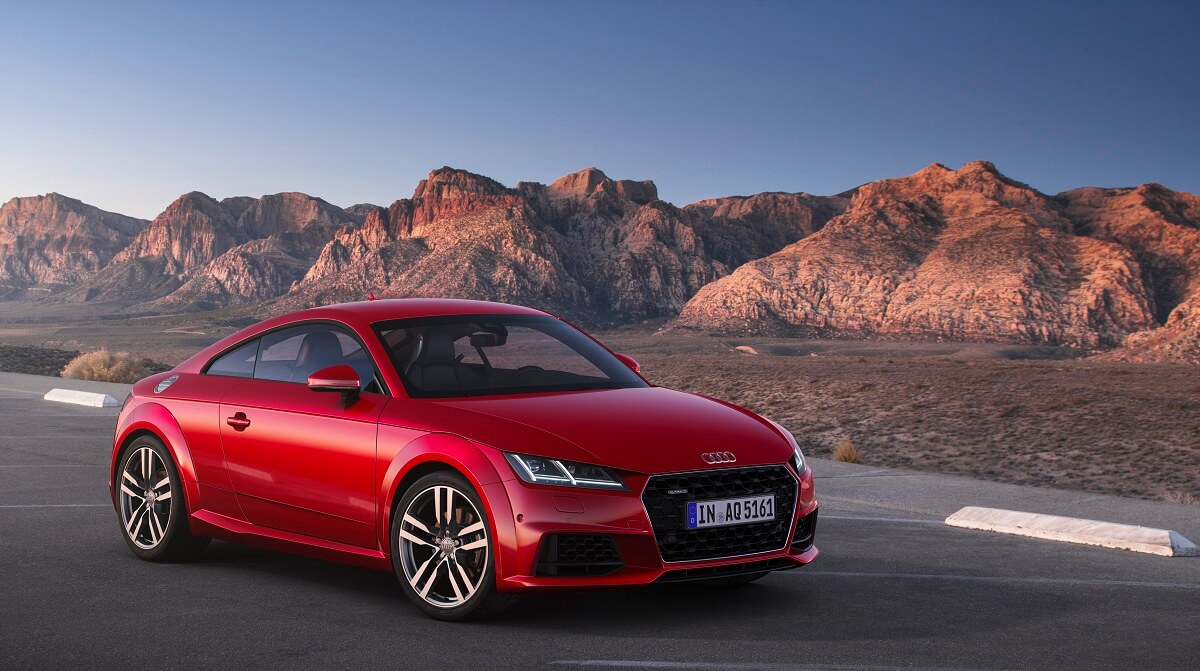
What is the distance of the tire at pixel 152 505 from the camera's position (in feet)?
24.3

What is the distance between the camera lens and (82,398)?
805 inches

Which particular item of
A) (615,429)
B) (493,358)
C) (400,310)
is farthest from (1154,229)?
(615,429)

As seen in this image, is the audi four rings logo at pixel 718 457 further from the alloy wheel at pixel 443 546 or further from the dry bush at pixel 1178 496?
the dry bush at pixel 1178 496

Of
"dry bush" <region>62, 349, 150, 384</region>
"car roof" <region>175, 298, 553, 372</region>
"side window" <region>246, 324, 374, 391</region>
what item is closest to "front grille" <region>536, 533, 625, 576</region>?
"car roof" <region>175, 298, 553, 372</region>

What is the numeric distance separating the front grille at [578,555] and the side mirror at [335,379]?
1.36 meters

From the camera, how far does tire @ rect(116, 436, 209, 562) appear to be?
7.42m

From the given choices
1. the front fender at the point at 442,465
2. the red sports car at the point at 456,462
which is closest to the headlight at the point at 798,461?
the red sports car at the point at 456,462

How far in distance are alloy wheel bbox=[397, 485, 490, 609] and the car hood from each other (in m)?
0.35

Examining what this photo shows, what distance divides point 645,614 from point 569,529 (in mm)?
935

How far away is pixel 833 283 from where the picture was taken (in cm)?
9519

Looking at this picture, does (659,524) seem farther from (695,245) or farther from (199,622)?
(695,245)

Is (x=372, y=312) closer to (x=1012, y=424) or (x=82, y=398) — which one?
(x=82, y=398)

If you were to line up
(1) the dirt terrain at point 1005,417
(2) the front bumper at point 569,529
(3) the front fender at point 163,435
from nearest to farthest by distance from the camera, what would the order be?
(2) the front bumper at point 569,529 → (3) the front fender at point 163,435 → (1) the dirt terrain at point 1005,417

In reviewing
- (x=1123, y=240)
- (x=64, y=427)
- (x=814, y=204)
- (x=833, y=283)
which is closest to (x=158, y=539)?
(x=64, y=427)
